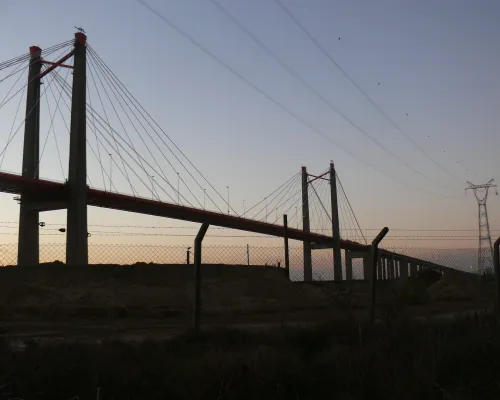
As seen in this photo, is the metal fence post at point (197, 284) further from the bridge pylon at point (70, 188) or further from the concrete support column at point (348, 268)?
the bridge pylon at point (70, 188)

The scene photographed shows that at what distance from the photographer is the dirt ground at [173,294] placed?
1153cm

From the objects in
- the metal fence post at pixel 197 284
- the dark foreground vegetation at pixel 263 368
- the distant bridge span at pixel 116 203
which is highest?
the distant bridge span at pixel 116 203

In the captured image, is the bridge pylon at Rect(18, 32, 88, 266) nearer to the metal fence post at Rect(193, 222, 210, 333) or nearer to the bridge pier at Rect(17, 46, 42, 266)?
the bridge pier at Rect(17, 46, 42, 266)

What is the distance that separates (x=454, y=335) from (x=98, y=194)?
24707 millimetres

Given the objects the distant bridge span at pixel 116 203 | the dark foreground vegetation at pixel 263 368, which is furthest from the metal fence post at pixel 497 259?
the distant bridge span at pixel 116 203

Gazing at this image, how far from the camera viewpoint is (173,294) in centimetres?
1403

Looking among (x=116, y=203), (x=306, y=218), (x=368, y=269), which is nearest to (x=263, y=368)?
(x=368, y=269)

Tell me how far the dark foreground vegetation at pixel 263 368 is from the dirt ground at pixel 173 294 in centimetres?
346

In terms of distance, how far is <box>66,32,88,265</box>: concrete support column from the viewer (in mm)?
27703

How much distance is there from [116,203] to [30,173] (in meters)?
4.36

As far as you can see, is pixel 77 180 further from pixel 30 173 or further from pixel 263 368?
pixel 263 368

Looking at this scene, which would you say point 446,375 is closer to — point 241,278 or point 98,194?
point 241,278

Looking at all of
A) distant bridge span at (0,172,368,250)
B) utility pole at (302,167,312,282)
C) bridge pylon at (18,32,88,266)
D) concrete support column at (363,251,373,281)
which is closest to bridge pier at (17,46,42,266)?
bridge pylon at (18,32,88,266)

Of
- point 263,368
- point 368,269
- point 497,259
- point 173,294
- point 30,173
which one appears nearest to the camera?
point 263,368
